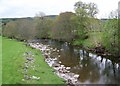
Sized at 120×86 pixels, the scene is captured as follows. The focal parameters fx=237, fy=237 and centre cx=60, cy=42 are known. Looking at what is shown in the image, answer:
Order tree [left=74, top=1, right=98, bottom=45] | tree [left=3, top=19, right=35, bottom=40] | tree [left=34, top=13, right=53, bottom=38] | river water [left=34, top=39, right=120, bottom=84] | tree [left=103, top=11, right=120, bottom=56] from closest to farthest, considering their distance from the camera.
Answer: river water [left=34, top=39, right=120, bottom=84]
tree [left=103, top=11, right=120, bottom=56]
tree [left=74, top=1, right=98, bottom=45]
tree [left=3, top=19, right=35, bottom=40]
tree [left=34, top=13, right=53, bottom=38]

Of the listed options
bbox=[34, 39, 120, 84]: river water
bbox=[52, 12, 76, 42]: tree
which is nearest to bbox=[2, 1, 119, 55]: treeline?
bbox=[52, 12, 76, 42]: tree

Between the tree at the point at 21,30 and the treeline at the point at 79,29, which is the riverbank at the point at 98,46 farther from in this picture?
the tree at the point at 21,30

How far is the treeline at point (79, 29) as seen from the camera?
48656mm

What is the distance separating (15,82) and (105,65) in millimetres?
20744

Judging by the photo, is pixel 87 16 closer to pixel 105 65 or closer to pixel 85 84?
pixel 105 65

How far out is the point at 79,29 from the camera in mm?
76875

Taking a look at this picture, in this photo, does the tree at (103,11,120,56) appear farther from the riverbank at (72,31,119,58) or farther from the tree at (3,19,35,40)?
the tree at (3,19,35,40)

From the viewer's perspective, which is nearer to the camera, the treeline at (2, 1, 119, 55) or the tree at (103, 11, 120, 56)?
the tree at (103, 11, 120, 56)

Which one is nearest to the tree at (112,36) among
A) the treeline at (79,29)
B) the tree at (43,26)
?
the treeline at (79,29)

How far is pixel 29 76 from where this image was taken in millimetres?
28234

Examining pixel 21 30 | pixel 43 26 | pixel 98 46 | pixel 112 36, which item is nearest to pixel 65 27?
pixel 21 30

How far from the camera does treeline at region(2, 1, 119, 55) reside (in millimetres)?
48656

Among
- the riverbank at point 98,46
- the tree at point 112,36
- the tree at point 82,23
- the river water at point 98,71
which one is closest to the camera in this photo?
the river water at point 98,71

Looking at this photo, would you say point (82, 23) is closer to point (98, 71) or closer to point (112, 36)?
point (112, 36)
